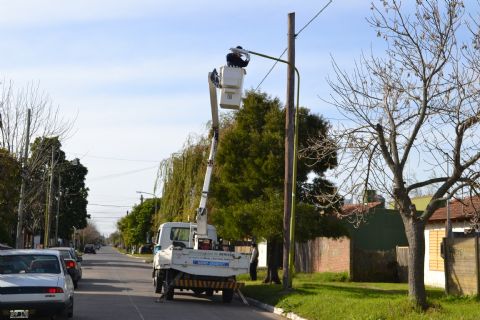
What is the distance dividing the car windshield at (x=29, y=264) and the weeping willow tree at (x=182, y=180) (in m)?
22.9

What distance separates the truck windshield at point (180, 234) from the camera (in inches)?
1056

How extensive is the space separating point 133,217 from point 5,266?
337 feet

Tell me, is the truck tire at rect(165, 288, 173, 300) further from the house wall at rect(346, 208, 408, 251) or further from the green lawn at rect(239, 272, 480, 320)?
the house wall at rect(346, 208, 408, 251)

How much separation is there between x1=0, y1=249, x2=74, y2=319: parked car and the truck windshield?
11.6 m

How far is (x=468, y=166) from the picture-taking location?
14.8 m

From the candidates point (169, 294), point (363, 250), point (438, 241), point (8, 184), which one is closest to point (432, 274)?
point (438, 241)

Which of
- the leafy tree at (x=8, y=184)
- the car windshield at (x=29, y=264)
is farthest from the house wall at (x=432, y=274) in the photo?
the car windshield at (x=29, y=264)

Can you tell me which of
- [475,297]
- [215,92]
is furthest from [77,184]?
[475,297]

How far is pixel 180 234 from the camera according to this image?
88.5 feet

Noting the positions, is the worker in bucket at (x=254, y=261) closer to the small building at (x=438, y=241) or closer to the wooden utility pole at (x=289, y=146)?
the small building at (x=438, y=241)

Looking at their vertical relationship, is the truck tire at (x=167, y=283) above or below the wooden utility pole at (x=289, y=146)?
below

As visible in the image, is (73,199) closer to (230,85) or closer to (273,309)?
(273,309)

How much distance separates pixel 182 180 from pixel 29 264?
26958mm

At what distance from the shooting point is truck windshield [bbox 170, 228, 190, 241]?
88.0 feet
